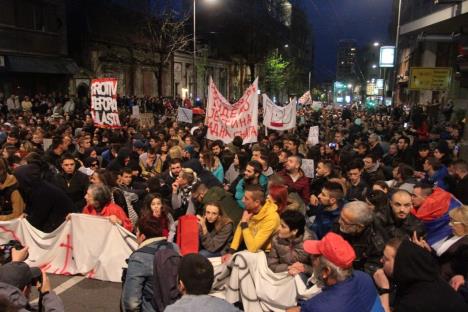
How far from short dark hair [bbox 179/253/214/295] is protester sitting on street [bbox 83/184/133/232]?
312 centimetres

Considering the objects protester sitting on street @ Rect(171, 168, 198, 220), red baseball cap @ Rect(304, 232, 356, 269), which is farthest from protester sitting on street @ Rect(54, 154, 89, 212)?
red baseball cap @ Rect(304, 232, 356, 269)

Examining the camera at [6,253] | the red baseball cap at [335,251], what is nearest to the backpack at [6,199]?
the camera at [6,253]

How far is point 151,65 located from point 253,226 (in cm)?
3489

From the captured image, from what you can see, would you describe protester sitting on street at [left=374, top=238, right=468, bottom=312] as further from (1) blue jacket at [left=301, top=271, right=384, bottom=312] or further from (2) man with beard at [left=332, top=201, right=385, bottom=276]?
(2) man with beard at [left=332, top=201, right=385, bottom=276]

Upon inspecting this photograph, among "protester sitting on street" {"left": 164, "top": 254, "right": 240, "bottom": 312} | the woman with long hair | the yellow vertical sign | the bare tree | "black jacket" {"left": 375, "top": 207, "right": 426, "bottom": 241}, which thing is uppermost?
the bare tree

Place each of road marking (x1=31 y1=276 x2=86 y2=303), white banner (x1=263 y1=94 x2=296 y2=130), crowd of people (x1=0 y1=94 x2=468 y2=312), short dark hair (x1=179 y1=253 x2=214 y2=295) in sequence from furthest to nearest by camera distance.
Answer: white banner (x1=263 y1=94 x2=296 y2=130), road marking (x1=31 y1=276 x2=86 y2=303), crowd of people (x1=0 y1=94 x2=468 y2=312), short dark hair (x1=179 y1=253 x2=214 y2=295)

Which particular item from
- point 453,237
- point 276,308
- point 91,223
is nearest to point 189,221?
point 276,308

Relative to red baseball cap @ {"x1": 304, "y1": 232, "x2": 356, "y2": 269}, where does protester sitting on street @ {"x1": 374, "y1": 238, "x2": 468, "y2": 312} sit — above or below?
below

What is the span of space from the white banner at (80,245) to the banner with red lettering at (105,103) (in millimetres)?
5391

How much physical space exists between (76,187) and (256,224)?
3217 millimetres

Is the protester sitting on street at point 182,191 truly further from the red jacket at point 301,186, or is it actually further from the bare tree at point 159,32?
the bare tree at point 159,32

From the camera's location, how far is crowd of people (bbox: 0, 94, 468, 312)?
296 cm

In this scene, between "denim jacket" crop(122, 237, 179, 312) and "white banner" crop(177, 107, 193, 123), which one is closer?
"denim jacket" crop(122, 237, 179, 312)

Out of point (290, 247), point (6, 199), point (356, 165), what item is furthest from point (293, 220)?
point (6, 199)
